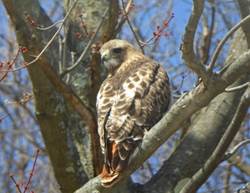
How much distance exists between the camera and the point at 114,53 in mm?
6043

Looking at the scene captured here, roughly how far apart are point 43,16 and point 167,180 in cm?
169

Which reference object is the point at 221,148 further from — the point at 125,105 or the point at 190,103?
the point at 190,103

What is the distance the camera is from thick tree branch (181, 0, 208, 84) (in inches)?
133

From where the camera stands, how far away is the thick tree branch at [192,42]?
3387mm

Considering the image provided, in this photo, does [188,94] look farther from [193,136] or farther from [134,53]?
[134,53]

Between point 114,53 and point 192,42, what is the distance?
2.58m

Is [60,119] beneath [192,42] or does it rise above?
beneath

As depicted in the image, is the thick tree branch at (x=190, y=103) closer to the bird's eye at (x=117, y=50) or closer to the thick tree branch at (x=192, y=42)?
the thick tree branch at (x=192, y=42)

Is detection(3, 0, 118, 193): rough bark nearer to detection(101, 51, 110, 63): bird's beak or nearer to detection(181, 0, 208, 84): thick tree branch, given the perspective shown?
detection(101, 51, 110, 63): bird's beak

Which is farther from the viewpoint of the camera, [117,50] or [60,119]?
[117,50]

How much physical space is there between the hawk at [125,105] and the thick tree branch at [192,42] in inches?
42.6

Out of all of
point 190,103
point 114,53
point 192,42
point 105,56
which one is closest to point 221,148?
point 190,103

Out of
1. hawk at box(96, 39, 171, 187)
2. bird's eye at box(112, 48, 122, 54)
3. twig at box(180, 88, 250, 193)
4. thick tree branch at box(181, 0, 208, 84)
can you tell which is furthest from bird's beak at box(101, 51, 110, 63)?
thick tree branch at box(181, 0, 208, 84)

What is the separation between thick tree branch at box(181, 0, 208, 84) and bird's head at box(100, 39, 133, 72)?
2134 mm
